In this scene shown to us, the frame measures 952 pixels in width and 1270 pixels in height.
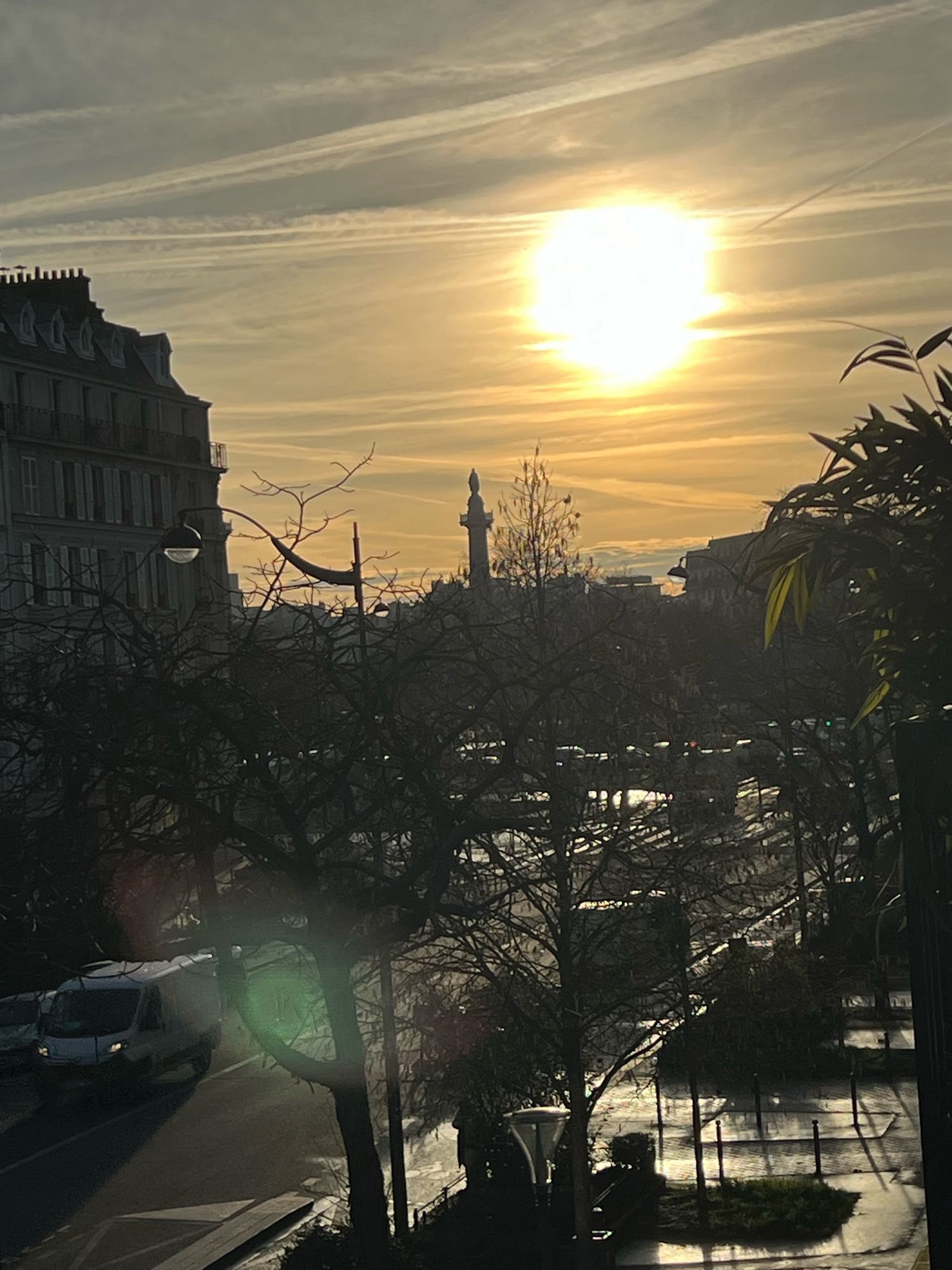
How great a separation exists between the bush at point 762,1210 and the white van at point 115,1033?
9878 mm

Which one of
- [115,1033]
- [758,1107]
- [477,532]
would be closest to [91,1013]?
[115,1033]

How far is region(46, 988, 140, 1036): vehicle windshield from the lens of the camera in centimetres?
2572

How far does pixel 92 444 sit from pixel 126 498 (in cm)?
269

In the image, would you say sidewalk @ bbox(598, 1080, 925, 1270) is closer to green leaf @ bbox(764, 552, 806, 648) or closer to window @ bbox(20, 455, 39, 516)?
green leaf @ bbox(764, 552, 806, 648)

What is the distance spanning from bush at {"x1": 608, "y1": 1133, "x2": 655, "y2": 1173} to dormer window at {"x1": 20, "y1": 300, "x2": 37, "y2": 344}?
3707cm

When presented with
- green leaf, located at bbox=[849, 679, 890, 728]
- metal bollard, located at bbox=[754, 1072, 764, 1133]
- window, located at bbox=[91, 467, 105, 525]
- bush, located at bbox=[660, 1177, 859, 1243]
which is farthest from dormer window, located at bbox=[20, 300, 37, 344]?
green leaf, located at bbox=[849, 679, 890, 728]

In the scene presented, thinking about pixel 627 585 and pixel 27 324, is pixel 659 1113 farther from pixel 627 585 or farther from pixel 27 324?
pixel 27 324

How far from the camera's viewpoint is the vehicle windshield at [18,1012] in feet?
91.9

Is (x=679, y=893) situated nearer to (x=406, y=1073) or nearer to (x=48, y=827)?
(x=406, y=1073)

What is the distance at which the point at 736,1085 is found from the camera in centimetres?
2481

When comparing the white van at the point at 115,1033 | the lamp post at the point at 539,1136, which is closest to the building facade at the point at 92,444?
the white van at the point at 115,1033

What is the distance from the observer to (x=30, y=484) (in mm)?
49188

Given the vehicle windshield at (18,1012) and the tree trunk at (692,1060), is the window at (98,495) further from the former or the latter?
the tree trunk at (692,1060)

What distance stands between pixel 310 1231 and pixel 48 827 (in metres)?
6.42
